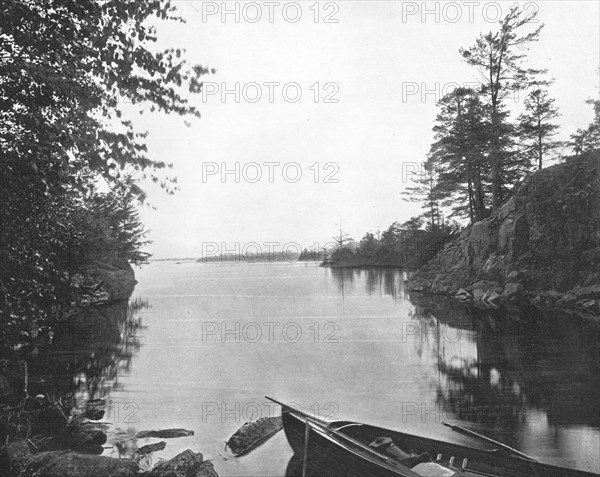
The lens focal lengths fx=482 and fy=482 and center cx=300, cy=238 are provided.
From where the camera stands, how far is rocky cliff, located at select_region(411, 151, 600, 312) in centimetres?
3759

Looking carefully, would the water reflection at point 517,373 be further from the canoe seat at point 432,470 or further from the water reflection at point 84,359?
the water reflection at point 84,359

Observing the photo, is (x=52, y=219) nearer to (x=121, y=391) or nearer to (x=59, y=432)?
(x=59, y=432)

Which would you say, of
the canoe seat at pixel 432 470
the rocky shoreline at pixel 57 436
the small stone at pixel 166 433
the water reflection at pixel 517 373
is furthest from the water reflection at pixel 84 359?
the water reflection at pixel 517 373

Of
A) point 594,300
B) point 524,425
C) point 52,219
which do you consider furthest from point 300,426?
point 594,300

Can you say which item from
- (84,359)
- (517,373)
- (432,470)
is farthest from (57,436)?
(517,373)

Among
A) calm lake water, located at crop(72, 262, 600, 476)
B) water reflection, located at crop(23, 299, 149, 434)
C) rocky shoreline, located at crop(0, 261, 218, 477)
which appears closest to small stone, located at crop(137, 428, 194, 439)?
rocky shoreline, located at crop(0, 261, 218, 477)

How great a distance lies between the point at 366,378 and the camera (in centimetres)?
2127

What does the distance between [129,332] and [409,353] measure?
20148mm

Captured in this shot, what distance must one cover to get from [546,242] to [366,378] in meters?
26.4

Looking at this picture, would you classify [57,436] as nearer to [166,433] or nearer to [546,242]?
[166,433]

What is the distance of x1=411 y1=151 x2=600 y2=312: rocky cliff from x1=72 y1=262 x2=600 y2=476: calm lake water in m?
4.36

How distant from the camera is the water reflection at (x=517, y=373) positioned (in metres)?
14.5

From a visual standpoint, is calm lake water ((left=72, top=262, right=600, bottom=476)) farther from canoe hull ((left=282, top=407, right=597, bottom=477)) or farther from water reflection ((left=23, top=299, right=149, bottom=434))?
canoe hull ((left=282, top=407, right=597, bottom=477))

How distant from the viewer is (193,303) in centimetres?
5769
